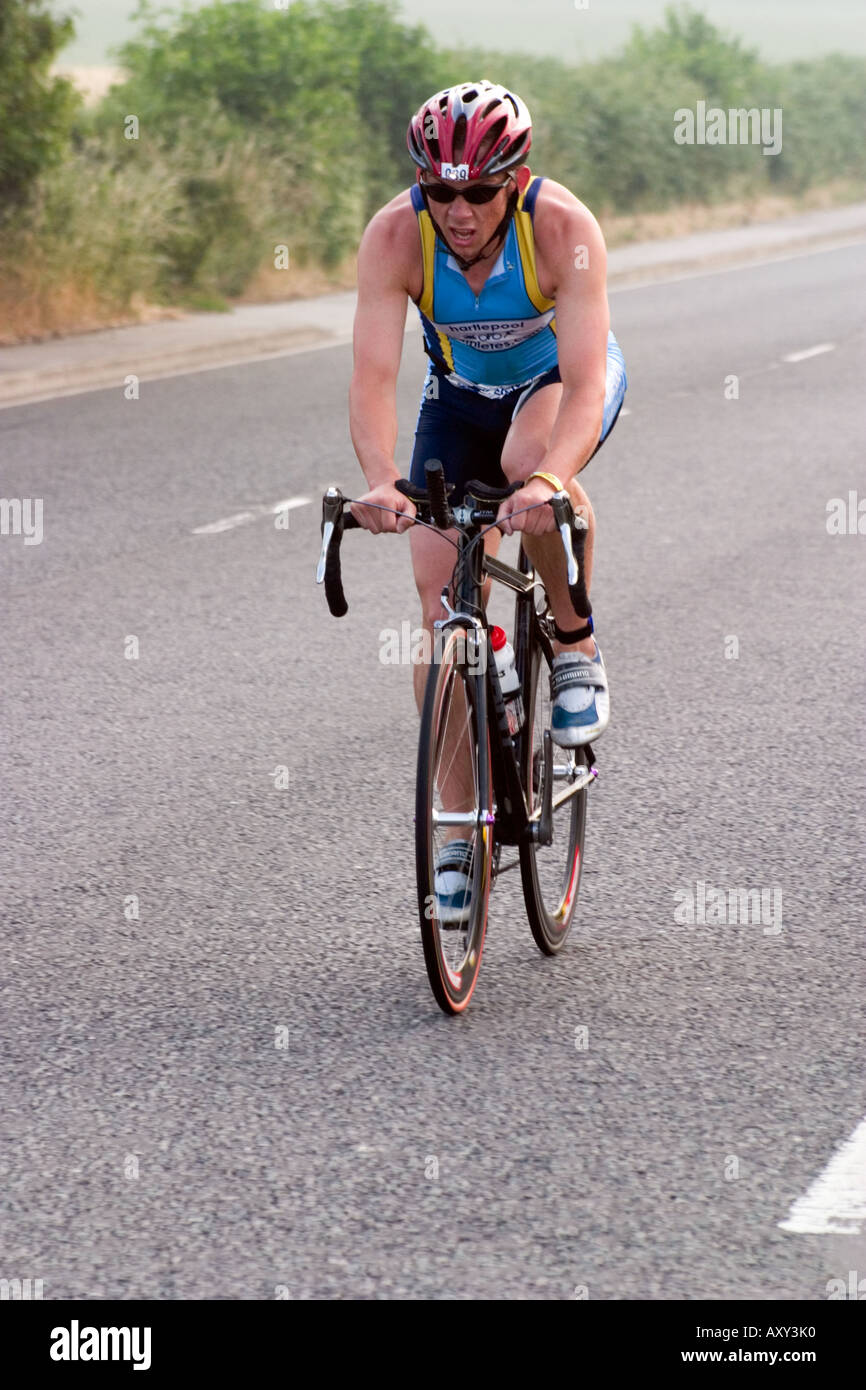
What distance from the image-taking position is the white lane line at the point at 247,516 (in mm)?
10047

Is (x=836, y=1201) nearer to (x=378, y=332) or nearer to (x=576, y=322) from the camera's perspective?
(x=576, y=322)

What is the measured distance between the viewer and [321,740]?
669 centimetres

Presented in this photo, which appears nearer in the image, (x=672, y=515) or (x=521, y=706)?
(x=521, y=706)

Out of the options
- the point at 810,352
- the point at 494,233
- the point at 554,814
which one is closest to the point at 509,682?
the point at 554,814

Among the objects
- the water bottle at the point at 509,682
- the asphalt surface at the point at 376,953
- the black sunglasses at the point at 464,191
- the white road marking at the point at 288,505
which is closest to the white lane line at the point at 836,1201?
the asphalt surface at the point at 376,953

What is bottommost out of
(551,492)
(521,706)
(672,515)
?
(672,515)

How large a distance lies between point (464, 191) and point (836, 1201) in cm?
221

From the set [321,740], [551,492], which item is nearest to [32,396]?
[321,740]

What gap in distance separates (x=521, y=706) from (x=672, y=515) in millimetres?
5863

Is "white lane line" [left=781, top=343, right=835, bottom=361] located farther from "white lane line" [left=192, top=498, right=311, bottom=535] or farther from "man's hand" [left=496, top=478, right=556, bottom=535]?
"man's hand" [left=496, top=478, right=556, bottom=535]
